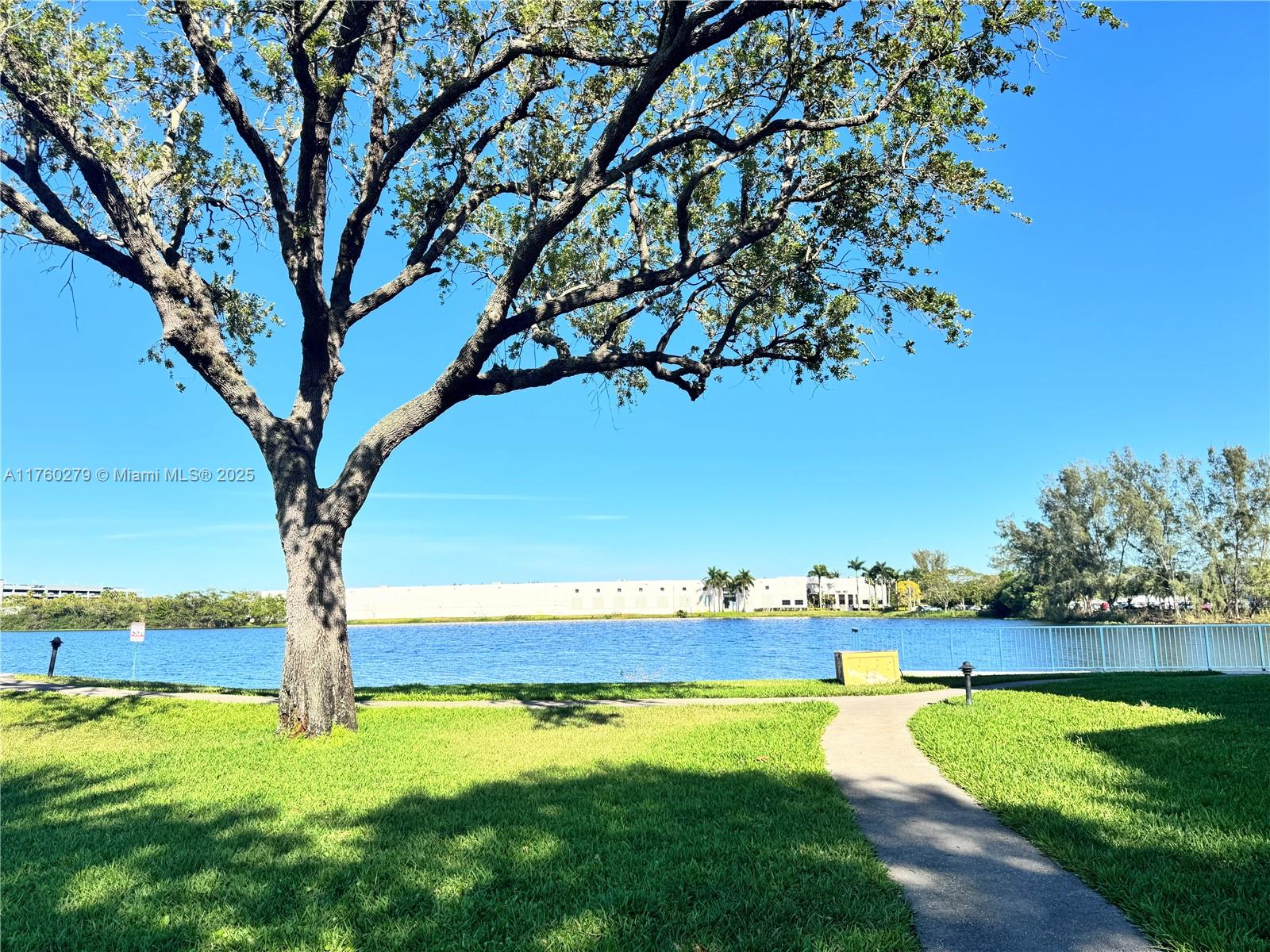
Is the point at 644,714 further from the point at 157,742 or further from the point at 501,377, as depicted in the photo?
the point at 157,742

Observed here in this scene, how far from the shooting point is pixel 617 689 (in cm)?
1739

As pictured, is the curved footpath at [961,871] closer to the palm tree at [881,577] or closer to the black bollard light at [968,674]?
the black bollard light at [968,674]

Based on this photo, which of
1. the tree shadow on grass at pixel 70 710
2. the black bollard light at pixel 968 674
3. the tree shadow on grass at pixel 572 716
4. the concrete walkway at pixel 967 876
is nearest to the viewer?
the concrete walkway at pixel 967 876

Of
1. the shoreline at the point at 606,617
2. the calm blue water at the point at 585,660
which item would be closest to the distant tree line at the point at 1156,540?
the calm blue water at the point at 585,660

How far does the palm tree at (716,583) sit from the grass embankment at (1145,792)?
11748 cm

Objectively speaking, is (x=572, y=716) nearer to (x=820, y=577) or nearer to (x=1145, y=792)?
(x=1145, y=792)

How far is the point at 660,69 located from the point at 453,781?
886cm

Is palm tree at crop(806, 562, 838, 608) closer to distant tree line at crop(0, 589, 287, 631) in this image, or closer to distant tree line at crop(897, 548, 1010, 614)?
distant tree line at crop(897, 548, 1010, 614)

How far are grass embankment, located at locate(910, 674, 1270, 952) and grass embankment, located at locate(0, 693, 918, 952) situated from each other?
4.80 feet

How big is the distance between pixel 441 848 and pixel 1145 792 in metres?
6.26

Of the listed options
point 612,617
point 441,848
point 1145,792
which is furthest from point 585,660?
point 612,617

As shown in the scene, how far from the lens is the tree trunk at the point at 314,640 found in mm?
10906

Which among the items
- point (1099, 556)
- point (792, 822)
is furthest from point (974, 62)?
point (1099, 556)

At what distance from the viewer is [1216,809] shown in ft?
19.9
